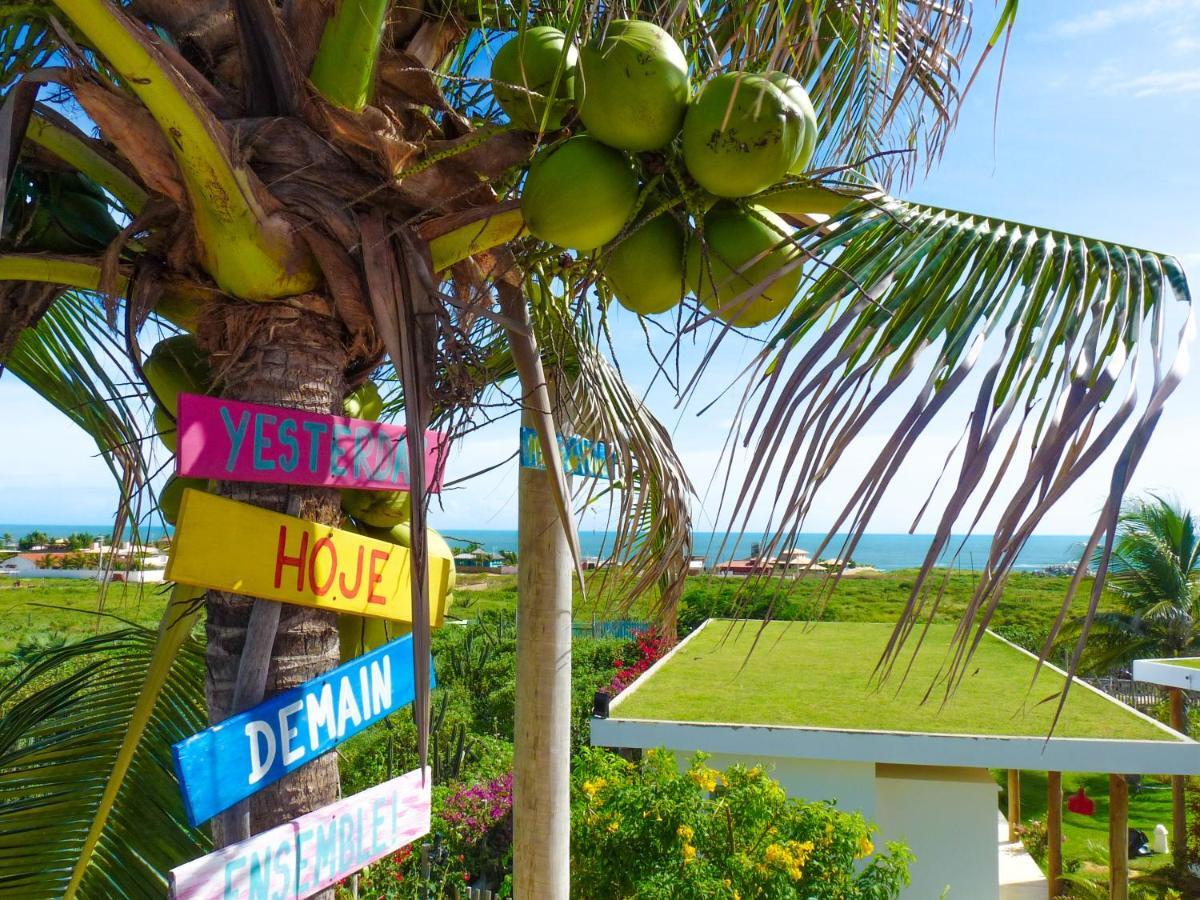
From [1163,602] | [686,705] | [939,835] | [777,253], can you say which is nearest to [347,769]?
[686,705]

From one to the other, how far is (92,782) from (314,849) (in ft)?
2.91

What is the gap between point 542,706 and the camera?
3076 mm

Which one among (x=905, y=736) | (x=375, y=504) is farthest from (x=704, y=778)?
(x=375, y=504)

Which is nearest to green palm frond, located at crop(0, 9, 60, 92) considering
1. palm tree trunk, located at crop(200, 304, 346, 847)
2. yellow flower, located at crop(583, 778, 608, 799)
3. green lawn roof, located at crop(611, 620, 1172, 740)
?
palm tree trunk, located at crop(200, 304, 346, 847)

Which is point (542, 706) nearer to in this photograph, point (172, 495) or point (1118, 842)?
point (172, 495)

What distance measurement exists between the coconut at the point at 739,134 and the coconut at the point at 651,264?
146 mm

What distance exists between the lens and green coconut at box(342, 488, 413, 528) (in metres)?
2.15

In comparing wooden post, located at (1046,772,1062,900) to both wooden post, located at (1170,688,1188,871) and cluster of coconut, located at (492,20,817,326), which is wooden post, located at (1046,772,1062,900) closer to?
wooden post, located at (1170,688,1188,871)

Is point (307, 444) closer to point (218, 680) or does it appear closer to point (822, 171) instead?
point (218, 680)

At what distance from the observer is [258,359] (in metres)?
1.79

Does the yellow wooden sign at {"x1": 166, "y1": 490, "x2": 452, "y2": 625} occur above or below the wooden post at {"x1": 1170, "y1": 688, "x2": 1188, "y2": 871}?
above

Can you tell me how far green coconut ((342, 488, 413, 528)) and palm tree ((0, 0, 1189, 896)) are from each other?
0.74 ft

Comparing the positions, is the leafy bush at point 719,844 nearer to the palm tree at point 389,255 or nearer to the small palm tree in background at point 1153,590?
the palm tree at point 389,255

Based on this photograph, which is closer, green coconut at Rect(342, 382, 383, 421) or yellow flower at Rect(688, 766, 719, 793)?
green coconut at Rect(342, 382, 383, 421)
